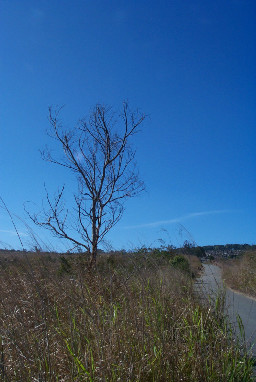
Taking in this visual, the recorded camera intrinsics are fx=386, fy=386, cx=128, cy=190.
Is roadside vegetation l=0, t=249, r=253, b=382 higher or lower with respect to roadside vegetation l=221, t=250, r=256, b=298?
lower

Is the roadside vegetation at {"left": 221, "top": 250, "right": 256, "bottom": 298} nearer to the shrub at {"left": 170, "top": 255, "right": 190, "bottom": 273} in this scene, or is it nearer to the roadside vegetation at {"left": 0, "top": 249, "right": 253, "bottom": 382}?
the shrub at {"left": 170, "top": 255, "right": 190, "bottom": 273}

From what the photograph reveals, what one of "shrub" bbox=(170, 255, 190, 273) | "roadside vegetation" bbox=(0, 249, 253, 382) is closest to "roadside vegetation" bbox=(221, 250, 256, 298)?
"shrub" bbox=(170, 255, 190, 273)

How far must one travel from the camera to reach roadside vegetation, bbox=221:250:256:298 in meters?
15.3

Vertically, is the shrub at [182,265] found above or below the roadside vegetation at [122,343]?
above

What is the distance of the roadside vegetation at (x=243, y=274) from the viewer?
50.1ft

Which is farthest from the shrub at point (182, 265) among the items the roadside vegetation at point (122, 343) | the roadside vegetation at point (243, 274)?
the roadside vegetation at point (243, 274)

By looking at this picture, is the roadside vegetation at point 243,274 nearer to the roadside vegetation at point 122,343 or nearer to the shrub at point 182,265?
the shrub at point 182,265

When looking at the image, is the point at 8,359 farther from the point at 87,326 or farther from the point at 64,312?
the point at 64,312

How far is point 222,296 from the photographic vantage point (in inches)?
210

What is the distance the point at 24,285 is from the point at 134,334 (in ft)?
8.53

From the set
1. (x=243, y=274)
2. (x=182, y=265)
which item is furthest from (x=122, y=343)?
(x=243, y=274)

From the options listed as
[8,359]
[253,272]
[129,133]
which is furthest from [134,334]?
[253,272]

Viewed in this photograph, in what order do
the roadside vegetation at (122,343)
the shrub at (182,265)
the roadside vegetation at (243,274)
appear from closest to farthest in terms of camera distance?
1. the roadside vegetation at (122,343)
2. the shrub at (182,265)
3. the roadside vegetation at (243,274)

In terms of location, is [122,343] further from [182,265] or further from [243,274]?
[243,274]
